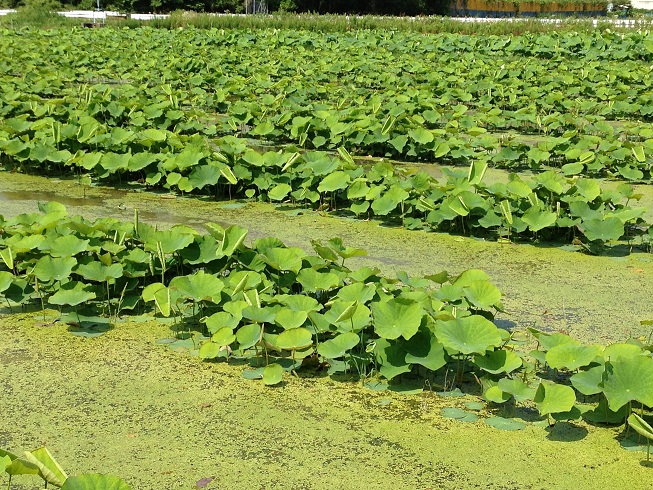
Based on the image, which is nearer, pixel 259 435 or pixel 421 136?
pixel 259 435

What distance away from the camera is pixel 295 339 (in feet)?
8.09

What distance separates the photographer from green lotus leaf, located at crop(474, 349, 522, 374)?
7.70 ft

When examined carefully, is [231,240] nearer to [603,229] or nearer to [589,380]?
[589,380]

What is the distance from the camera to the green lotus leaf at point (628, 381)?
2.11 metres

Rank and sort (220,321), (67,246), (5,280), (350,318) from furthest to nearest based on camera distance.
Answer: (67,246) < (5,280) < (220,321) < (350,318)

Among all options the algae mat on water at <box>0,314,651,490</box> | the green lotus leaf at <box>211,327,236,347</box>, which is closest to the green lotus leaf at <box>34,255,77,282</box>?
the algae mat on water at <box>0,314,651,490</box>

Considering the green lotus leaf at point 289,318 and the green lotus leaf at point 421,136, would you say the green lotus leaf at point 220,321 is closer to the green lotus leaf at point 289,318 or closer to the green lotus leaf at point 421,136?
the green lotus leaf at point 289,318

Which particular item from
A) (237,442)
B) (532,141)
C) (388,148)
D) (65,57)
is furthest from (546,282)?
(65,57)

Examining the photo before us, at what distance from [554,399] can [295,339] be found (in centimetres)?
71

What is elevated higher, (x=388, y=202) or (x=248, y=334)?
(x=388, y=202)

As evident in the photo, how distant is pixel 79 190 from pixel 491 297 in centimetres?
288

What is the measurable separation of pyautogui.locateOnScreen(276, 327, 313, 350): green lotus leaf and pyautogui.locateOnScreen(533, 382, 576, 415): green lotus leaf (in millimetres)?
636

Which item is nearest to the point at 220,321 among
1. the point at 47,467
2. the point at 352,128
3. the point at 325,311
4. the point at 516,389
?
the point at 325,311

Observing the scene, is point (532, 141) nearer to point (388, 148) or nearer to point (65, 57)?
point (388, 148)
